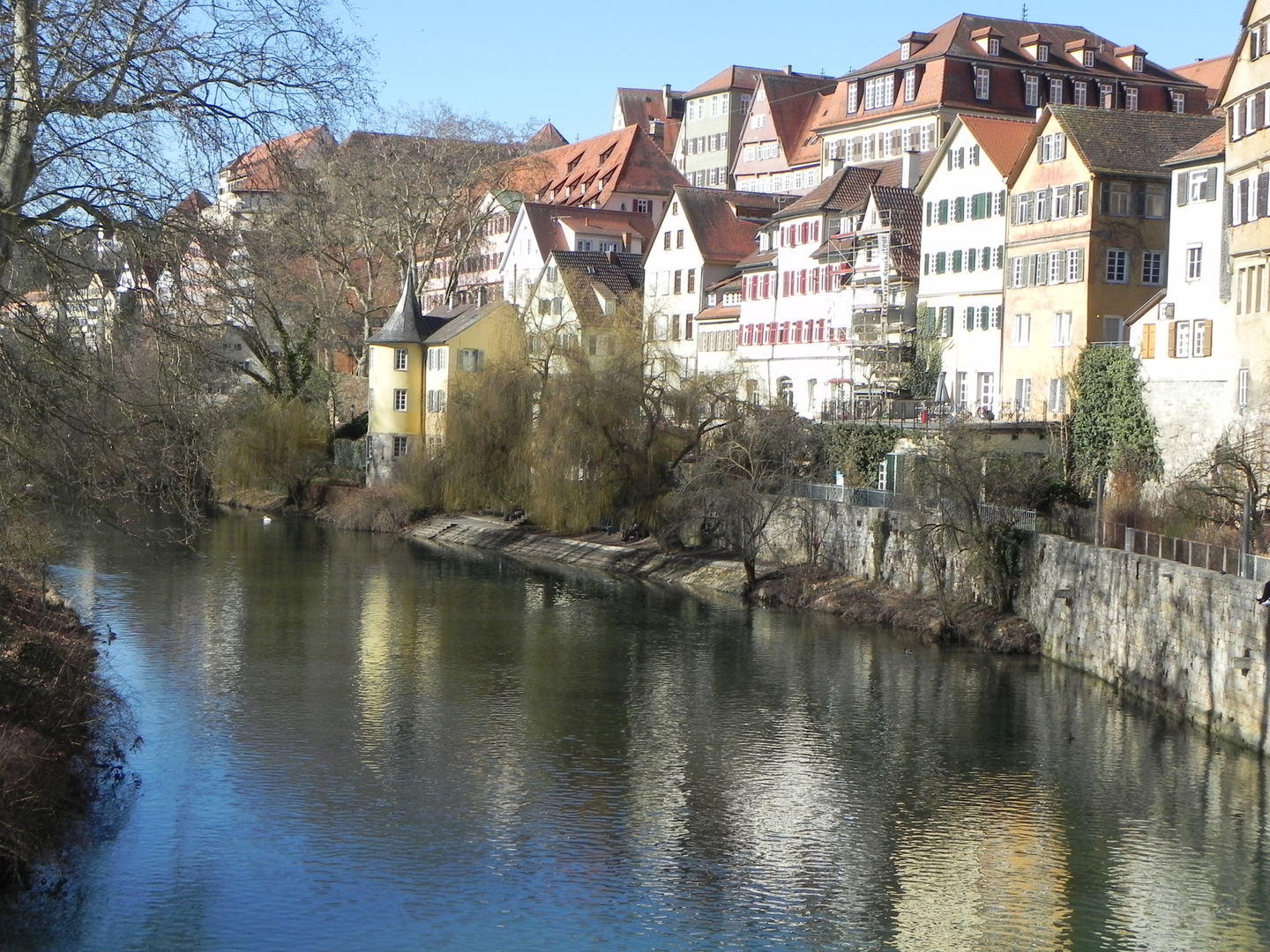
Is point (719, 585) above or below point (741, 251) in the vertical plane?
below

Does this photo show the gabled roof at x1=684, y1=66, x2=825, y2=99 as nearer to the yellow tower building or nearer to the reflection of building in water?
the yellow tower building

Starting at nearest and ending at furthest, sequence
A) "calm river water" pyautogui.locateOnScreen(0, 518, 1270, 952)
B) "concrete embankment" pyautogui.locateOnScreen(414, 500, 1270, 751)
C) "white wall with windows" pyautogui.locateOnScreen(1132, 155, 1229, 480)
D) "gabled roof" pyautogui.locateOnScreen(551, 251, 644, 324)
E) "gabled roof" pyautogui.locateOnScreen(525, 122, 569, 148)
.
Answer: "calm river water" pyautogui.locateOnScreen(0, 518, 1270, 952) < "concrete embankment" pyautogui.locateOnScreen(414, 500, 1270, 751) < "white wall with windows" pyautogui.locateOnScreen(1132, 155, 1229, 480) < "gabled roof" pyautogui.locateOnScreen(551, 251, 644, 324) < "gabled roof" pyautogui.locateOnScreen(525, 122, 569, 148)

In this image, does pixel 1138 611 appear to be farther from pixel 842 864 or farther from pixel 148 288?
pixel 148 288

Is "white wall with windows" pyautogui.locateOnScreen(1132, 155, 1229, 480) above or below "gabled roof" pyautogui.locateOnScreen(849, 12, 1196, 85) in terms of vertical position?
below

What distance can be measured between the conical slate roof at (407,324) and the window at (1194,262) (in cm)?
3014

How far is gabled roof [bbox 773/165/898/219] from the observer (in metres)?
51.8

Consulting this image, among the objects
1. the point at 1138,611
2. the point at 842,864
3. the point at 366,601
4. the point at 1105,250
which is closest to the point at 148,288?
the point at 842,864

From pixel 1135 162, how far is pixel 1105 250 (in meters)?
2.34

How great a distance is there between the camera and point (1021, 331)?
4366 cm

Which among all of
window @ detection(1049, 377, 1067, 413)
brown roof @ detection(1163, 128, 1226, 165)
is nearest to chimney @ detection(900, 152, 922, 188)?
window @ detection(1049, 377, 1067, 413)

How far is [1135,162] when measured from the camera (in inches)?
1617

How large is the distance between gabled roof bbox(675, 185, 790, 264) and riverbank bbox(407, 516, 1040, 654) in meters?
15.4

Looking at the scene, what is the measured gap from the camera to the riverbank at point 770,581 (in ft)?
107

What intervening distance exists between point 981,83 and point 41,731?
2173 inches
